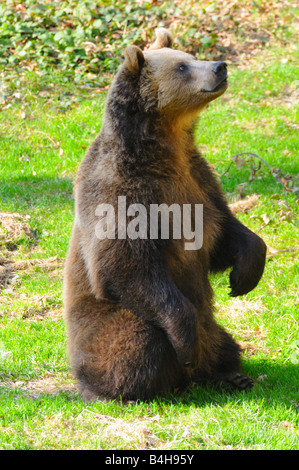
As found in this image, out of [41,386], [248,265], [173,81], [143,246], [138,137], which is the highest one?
[173,81]

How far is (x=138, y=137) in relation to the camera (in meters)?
4.58

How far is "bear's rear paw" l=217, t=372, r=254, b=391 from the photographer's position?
16.4 feet

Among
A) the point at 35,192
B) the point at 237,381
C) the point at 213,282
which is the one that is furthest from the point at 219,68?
the point at 35,192

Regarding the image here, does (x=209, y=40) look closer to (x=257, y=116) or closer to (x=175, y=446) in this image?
(x=257, y=116)

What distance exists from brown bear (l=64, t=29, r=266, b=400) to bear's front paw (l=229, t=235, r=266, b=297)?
0.25 m

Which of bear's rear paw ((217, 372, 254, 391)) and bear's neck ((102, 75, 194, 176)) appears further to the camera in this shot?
bear's rear paw ((217, 372, 254, 391))

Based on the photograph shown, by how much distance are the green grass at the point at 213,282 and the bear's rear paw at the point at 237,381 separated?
2.9 inches

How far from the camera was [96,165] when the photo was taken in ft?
15.5

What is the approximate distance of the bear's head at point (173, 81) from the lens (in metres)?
4.61

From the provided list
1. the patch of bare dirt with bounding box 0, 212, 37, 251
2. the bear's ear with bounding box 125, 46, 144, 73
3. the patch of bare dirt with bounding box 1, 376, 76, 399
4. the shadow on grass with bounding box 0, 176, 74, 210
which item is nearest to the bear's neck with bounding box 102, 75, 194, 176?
the bear's ear with bounding box 125, 46, 144, 73

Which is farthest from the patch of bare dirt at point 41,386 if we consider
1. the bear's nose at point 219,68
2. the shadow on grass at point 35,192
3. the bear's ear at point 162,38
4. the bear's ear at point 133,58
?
the shadow on grass at point 35,192

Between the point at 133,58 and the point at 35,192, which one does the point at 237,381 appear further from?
the point at 35,192

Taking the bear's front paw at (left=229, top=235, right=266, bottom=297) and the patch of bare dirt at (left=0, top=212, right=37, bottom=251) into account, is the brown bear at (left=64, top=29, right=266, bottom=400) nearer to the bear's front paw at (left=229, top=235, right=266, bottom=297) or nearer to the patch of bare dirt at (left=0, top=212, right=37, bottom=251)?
the bear's front paw at (left=229, top=235, right=266, bottom=297)

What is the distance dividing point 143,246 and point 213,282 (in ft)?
8.63
